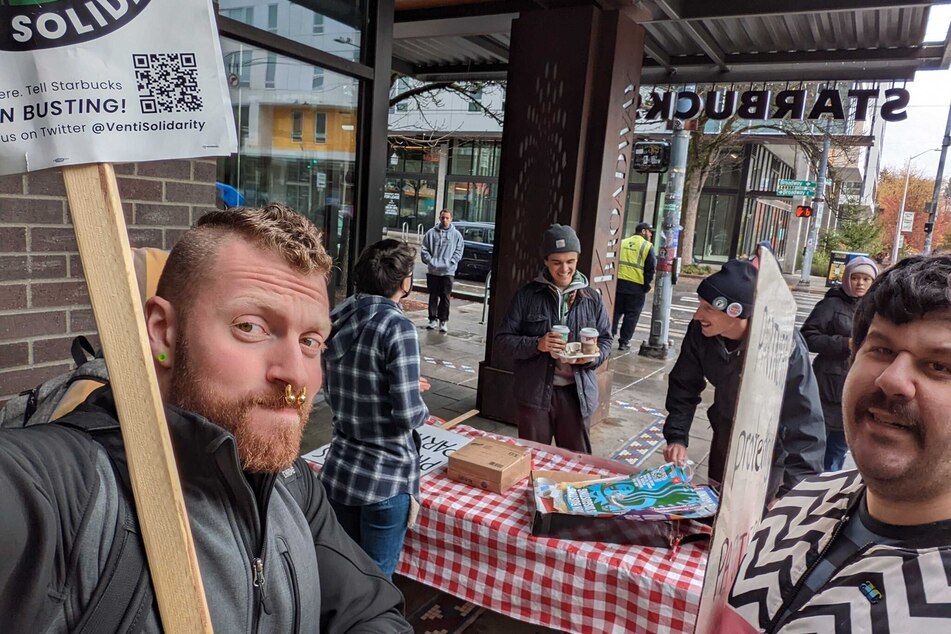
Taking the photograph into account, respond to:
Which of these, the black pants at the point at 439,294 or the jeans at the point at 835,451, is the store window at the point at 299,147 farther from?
the black pants at the point at 439,294

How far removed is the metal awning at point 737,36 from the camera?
5508 millimetres

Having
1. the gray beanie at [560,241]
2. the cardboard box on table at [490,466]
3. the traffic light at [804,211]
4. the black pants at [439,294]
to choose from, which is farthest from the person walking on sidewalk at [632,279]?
the traffic light at [804,211]

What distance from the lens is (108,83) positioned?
988 mm

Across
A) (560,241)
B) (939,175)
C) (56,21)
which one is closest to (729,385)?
(560,241)

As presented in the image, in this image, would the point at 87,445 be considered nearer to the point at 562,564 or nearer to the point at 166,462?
the point at 166,462

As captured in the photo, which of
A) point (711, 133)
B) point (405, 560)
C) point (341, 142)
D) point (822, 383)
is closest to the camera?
point (405, 560)

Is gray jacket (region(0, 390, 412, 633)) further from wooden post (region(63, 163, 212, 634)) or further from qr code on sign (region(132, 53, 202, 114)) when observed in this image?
qr code on sign (region(132, 53, 202, 114))

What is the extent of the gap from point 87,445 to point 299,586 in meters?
0.54

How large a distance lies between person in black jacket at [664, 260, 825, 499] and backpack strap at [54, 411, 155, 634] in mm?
1872

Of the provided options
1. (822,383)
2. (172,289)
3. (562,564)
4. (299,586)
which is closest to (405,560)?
(562,564)

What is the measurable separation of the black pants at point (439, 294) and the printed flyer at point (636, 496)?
7.35 m

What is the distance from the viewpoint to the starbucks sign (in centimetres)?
90

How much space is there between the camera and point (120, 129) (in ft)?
3.26

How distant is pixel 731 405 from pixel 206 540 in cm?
280
